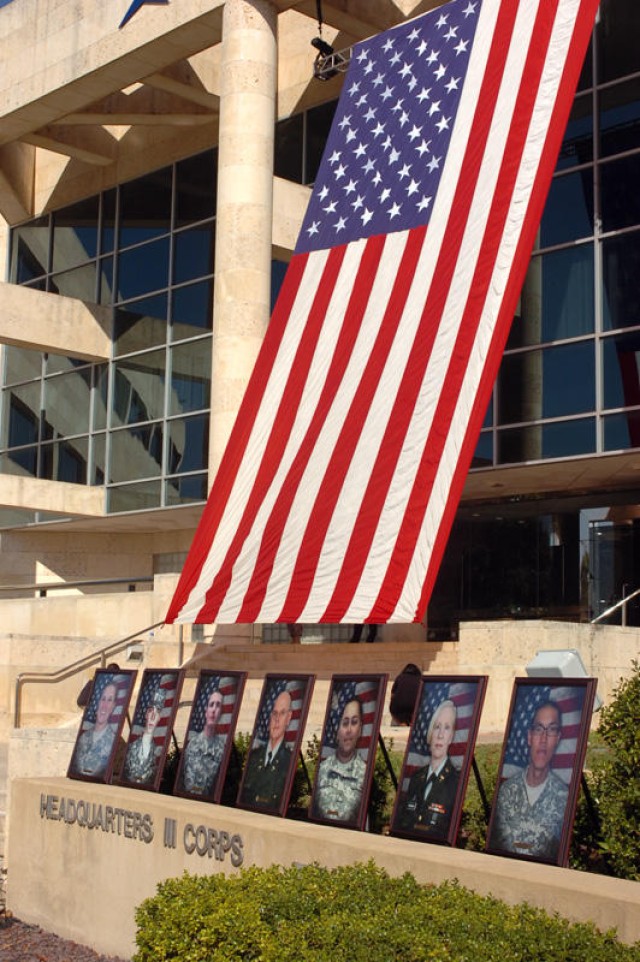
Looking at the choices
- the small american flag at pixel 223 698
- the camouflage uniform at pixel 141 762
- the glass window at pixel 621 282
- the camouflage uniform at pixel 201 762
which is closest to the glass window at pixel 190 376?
the glass window at pixel 621 282

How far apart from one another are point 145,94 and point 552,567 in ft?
44.2

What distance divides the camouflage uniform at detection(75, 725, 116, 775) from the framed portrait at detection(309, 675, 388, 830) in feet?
9.27

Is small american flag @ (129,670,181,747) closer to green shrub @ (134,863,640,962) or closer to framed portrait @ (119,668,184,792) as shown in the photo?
framed portrait @ (119,668,184,792)

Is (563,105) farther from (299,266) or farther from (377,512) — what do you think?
(377,512)

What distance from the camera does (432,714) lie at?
27.8 feet

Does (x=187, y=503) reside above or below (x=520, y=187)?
below

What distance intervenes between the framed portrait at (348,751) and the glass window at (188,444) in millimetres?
18800

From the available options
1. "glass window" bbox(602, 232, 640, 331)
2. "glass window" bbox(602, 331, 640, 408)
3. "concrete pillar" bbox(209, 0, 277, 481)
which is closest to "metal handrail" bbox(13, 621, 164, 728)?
"concrete pillar" bbox(209, 0, 277, 481)

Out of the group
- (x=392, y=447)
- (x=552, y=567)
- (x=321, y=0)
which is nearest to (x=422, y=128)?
(x=392, y=447)

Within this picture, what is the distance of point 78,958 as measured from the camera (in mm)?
9961

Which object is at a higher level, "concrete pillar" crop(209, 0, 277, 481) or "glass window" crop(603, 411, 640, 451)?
"concrete pillar" crop(209, 0, 277, 481)

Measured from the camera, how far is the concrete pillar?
71.5ft

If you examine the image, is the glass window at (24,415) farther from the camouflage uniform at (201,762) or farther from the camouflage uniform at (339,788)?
the camouflage uniform at (339,788)

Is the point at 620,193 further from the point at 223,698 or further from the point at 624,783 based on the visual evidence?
the point at 624,783
